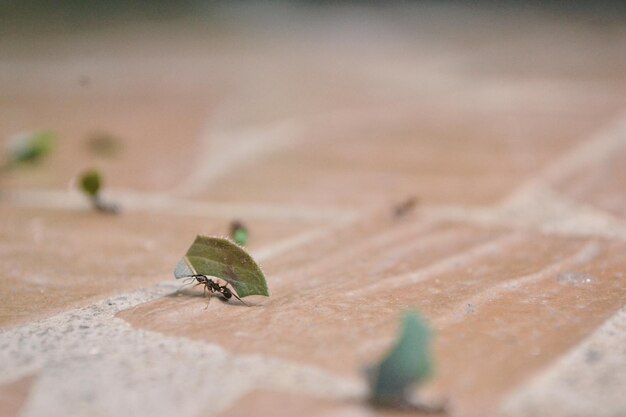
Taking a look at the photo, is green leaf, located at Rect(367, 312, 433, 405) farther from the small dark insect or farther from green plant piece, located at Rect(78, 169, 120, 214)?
green plant piece, located at Rect(78, 169, 120, 214)

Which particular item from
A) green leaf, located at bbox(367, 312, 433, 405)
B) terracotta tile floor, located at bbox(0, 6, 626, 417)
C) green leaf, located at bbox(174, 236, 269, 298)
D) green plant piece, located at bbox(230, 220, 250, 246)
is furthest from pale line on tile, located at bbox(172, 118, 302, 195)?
A: green leaf, located at bbox(367, 312, 433, 405)

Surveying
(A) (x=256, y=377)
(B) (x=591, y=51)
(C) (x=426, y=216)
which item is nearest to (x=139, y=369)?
(A) (x=256, y=377)

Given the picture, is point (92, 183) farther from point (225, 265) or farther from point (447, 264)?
point (447, 264)

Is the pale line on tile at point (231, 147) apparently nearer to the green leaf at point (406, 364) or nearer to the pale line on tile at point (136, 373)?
the pale line on tile at point (136, 373)

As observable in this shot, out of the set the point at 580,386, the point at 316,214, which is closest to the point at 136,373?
the point at 580,386

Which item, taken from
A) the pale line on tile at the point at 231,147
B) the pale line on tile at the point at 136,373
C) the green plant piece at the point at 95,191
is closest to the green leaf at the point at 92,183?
the green plant piece at the point at 95,191

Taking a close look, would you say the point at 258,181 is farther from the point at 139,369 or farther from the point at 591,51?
the point at 591,51

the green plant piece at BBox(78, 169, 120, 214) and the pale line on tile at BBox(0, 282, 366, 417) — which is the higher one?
the green plant piece at BBox(78, 169, 120, 214)
